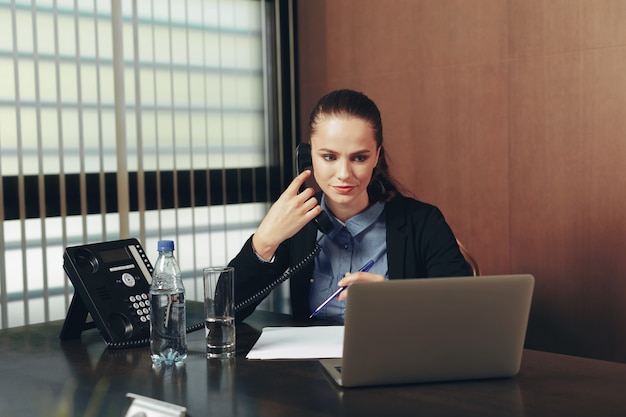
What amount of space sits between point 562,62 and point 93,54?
200 centimetres

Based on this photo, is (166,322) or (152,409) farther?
(166,322)

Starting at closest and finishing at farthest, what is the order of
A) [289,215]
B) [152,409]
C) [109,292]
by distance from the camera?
1. [152,409]
2. [109,292]
3. [289,215]

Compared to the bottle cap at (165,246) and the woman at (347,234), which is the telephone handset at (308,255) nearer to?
the woman at (347,234)

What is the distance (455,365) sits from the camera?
1.56 meters

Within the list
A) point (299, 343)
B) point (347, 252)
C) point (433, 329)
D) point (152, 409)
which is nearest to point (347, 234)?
point (347, 252)

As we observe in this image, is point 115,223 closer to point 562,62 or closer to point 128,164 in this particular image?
point 128,164

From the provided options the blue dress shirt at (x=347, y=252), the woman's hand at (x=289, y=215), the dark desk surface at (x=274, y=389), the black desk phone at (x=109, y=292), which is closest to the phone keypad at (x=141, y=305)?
the black desk phone at (x=109, y=292)

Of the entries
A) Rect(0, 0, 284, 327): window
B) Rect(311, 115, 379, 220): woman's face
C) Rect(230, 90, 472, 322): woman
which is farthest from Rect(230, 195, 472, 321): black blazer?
Rect(0, 0, 284, 327): window

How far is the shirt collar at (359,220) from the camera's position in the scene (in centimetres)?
240

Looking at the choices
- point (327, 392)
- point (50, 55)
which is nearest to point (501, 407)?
point (327, 392)

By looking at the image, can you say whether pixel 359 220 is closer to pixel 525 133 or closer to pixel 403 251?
pixel 403 251

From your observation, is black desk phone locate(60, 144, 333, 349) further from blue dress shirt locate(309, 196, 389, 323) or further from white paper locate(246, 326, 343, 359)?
blue dress shirt locate(309, 196, 389, 323)

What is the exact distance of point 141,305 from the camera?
203 cm

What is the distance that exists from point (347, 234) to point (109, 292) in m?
0.74
